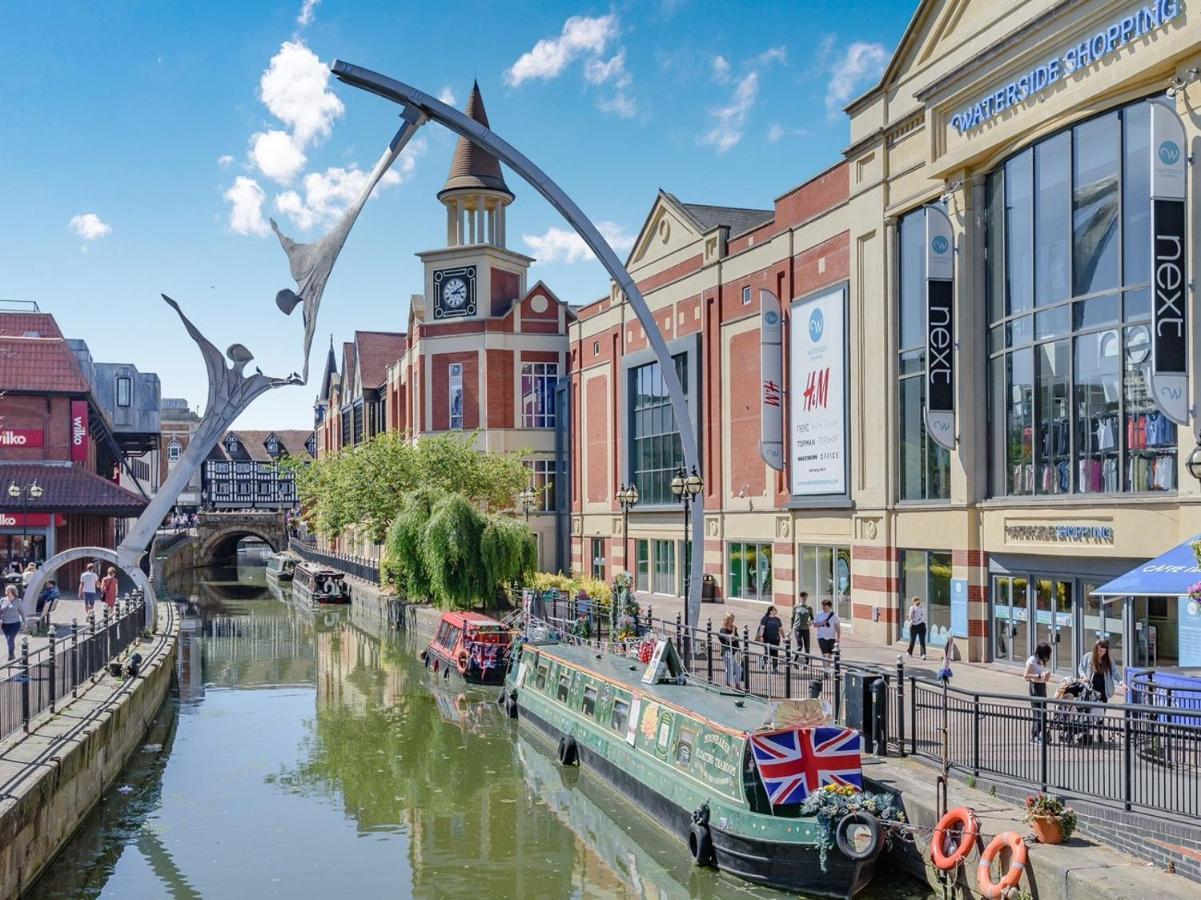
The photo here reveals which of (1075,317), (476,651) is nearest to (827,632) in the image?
(1075,317)

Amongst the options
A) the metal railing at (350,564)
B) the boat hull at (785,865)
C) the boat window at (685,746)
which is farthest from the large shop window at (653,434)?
the boat hull at (785,865)

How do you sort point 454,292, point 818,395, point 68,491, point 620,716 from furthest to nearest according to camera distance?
1. point 454,292
2. point 68,491
3. point 818,395
4. point 620,716

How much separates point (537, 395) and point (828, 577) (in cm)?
3028

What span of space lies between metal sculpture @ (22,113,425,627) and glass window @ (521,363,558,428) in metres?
31.1

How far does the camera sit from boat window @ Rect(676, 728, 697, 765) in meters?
16.2

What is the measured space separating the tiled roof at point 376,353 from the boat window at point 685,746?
69.6m

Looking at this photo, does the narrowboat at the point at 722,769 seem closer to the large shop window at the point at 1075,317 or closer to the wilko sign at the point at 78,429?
the large shop window at the point at 1075,317

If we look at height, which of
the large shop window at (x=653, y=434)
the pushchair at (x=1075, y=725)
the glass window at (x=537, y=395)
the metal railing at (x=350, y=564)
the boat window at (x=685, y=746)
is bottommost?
the metal railing at (x=350, y=564)

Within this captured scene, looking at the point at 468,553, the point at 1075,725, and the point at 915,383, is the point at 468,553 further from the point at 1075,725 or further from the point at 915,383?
the point at 1075,725

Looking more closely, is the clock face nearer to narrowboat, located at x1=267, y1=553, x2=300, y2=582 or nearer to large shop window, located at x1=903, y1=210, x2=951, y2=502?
narrowboat, located at x1=267, y1=553, x2=300, y2=582

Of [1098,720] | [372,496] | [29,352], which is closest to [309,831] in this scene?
[1098,720]

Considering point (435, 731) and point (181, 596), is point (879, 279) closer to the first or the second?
point (435, 731)

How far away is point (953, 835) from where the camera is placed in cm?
1295

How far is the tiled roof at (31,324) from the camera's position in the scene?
50.7m
